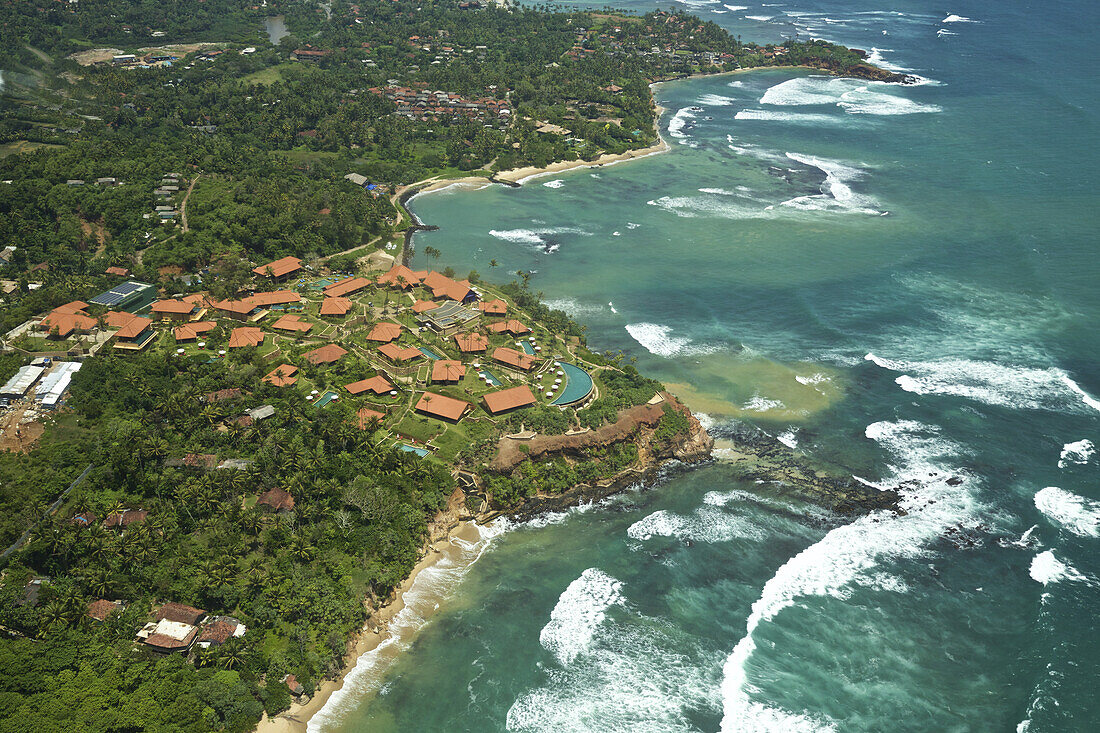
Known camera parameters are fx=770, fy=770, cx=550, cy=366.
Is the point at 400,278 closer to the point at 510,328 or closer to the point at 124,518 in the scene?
the point at 510,328

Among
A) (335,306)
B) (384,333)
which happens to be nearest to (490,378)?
(384,333)

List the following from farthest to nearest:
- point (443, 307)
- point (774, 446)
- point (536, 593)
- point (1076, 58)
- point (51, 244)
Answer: point (1076, 58), point (51, 244), point (443, 307), point (774, 446), point (536, 593)

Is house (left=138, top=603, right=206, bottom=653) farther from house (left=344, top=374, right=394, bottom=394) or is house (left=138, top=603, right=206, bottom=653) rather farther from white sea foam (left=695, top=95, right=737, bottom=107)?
white sea foam (left=695, top=95, right=737, bottom=107)

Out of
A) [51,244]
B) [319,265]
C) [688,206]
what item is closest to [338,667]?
[319,265]

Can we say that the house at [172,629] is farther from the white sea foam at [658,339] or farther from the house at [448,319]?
the white sea foam at [658,339]

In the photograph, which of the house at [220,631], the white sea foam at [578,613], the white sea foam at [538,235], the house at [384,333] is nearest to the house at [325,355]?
the house at [384,333]

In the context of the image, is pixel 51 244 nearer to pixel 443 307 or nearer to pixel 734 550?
pixel 443 307

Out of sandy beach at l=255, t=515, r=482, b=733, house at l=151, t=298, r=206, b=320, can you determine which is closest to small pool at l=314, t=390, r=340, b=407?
sandy beach at l=255, t=515, r=482, b=733
